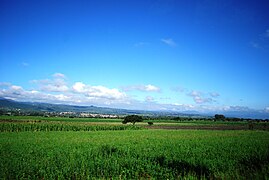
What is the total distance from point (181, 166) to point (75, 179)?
24.3ft

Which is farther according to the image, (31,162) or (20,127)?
(20,127)

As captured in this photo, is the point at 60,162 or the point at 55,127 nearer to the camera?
the point at 60,162

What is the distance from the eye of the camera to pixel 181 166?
1605 cm

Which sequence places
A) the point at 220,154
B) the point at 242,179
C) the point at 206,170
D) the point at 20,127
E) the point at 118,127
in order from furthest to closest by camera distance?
the point at 118,127, the point at 20,127, the point at 220,154, the point at 206,170, the point at 242,179

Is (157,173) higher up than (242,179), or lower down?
lower down

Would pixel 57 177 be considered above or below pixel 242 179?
below

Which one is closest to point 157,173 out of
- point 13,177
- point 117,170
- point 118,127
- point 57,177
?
point 117,170

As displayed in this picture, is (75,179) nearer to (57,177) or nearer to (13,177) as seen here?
(57,177)

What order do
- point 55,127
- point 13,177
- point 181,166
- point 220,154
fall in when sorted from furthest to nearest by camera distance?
point 55,127, point 220,154, point 181,166, point 13,177

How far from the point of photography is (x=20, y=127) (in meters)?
57.0

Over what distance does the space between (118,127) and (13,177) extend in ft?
207

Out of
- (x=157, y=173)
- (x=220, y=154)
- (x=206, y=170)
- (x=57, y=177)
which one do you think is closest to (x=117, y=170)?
(x=157, y=173)

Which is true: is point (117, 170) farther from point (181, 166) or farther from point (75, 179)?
point (181, 166)

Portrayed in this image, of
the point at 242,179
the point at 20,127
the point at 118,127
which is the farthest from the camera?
the point at 118,127
